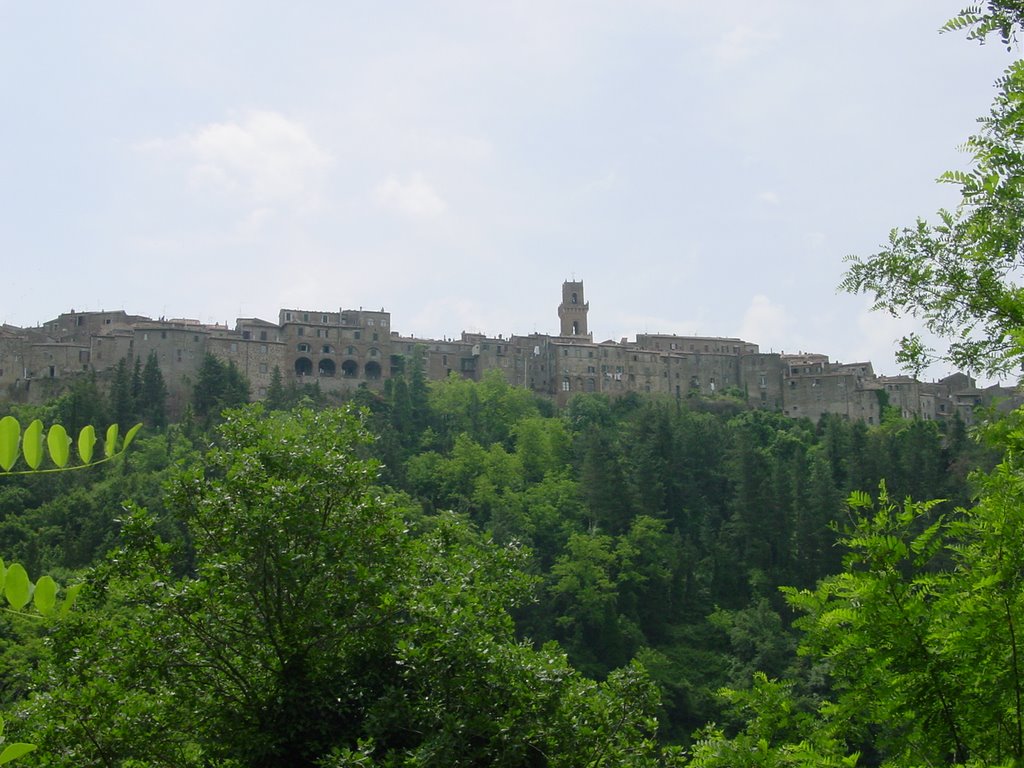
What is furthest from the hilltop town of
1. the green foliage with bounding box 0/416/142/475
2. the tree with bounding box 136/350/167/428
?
the green foliage with bounding box 0/416/142/475

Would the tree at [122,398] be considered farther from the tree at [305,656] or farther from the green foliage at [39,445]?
the green foliage at [39,445]

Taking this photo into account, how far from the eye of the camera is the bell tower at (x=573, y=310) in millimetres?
123312

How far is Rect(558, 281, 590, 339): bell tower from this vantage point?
123m

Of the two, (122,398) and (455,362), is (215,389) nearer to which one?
(122,398)

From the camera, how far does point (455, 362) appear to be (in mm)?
105750

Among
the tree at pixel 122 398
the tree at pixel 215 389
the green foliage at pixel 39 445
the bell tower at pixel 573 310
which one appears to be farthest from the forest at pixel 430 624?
the bell tower at pixel 573 310

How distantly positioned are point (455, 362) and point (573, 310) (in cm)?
2231

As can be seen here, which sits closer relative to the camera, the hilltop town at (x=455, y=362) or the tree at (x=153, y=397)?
the tree at (x=153, y=397)

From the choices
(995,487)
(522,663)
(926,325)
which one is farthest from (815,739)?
(522,663)

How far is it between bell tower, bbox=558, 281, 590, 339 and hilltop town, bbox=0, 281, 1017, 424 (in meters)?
11.6

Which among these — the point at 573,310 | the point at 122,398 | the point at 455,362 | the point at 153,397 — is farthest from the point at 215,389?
the point at 573,310

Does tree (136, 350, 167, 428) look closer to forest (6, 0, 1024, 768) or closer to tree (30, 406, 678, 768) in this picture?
forest (6, 0, 1024, 768)

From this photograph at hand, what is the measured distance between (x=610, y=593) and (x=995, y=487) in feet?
182

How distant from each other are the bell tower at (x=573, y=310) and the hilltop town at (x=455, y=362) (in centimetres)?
1156
